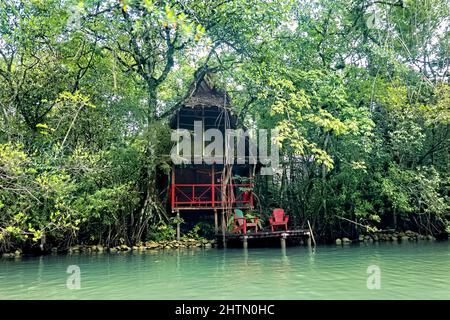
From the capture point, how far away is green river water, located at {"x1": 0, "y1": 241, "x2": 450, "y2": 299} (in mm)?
6430

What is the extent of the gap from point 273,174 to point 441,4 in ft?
34.5

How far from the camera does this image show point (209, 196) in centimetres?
1786

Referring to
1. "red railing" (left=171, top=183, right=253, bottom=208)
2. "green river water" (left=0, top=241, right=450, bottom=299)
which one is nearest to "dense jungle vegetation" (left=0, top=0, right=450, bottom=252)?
"red railing" (left=171, top=183, right=253, bottom=208)

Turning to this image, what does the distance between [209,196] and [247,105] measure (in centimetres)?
446

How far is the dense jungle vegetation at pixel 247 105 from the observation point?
1304 centimetres

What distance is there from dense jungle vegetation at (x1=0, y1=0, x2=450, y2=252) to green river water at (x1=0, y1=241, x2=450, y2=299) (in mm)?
2682

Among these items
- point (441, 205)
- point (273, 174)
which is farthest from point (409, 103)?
point (273, 174)

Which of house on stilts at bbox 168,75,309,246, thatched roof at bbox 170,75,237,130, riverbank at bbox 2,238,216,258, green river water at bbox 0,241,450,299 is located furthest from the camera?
thatched roof at bbox 170,75,237,130

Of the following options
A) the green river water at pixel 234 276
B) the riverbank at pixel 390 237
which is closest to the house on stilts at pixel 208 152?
the green river water at pixel 234 276

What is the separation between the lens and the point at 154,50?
16.0m

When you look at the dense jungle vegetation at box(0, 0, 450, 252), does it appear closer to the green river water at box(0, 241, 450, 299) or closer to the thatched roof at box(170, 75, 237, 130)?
the thatched roof at box(170, 75, 237, 130)

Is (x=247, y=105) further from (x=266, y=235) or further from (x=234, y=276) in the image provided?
(x=234, y=276)

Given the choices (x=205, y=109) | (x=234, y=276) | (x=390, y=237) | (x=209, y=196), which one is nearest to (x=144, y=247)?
(x=209, y=196)
